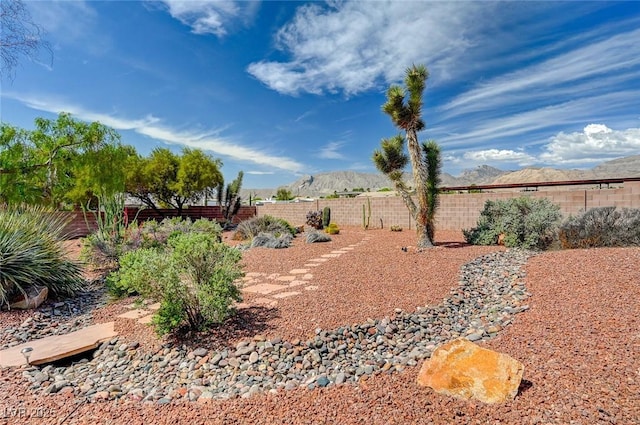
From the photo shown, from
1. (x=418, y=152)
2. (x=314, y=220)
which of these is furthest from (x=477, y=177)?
(x=418, y=152)

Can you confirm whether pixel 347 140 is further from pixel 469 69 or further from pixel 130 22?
pixel 130 22

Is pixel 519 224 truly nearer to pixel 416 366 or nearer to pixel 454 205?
pixel 454 205

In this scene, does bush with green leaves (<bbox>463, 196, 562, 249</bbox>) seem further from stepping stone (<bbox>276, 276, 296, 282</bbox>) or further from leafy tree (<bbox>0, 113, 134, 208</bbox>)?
leafy tree (<bbox>0, 113, 134, 208</bbox>)

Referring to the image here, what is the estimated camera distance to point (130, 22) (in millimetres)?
6922

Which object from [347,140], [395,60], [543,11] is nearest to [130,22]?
[395,60]

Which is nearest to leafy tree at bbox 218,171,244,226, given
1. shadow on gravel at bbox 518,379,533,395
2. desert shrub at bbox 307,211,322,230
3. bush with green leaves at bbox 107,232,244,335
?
desert shrub at bbox 307,211,322,230

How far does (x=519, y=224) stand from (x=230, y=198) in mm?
17371

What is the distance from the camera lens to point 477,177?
1882 inches

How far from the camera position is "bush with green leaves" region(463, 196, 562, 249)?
7898 millimetres

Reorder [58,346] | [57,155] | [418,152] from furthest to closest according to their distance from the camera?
[57,155], [418,152], [58,346]

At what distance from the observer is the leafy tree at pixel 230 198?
21484 millimetres

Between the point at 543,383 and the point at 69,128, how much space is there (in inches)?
824

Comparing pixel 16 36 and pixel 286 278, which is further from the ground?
pixel 16 36

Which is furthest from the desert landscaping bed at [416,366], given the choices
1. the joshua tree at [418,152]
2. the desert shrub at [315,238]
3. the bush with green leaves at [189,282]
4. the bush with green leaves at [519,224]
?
the desert shrub at [315,238]
